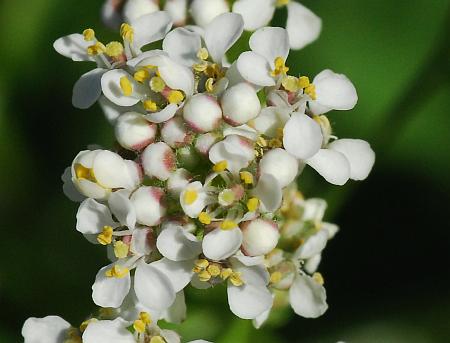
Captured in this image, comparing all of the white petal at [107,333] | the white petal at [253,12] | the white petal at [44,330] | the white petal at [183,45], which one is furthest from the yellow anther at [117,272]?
the white petal at [253,12]

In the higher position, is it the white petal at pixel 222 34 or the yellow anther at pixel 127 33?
the white petal at pixel 222 34

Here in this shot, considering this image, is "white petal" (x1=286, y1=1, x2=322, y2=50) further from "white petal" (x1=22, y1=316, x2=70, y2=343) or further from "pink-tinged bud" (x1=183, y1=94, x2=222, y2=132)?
"white petal" (x1=22, y1=316, x2=70, y2=343)

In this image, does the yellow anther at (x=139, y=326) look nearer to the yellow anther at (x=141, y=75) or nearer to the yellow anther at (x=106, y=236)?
the yellow anther at (x=106, y=236)

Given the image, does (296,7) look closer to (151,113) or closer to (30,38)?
(151,113)

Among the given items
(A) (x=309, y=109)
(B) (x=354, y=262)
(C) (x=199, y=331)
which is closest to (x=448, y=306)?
(B) (x=354, y=262)

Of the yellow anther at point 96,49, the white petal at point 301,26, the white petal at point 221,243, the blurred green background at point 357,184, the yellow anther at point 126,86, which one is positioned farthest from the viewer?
the blurred green background at point 357,184
